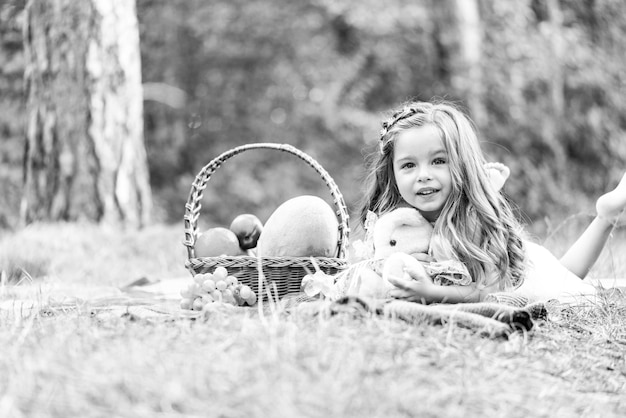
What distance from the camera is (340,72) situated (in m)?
11.7

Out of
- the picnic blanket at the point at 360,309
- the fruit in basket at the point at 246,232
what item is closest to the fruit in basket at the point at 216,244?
the fruit in basket at the point at 246,232

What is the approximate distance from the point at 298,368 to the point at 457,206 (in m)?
1.56

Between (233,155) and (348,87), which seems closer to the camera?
(233,155)

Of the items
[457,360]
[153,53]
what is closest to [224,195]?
[153,53]

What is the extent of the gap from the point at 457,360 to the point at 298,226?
4.59ft

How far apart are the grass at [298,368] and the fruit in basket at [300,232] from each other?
0.76 meters

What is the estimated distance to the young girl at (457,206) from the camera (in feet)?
9.86

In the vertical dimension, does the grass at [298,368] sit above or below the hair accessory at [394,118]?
below

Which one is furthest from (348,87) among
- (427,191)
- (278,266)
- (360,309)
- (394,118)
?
(360,309)

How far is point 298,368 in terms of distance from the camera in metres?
1.78

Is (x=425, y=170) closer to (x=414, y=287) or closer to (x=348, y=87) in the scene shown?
(x=414, y=287)

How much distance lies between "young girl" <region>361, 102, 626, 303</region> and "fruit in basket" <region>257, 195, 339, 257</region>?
0.89 ft

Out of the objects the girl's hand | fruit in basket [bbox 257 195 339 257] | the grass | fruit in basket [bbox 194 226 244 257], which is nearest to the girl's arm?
the girl's hand

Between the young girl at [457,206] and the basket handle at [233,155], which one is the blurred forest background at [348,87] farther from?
the young girl at [457,206]
